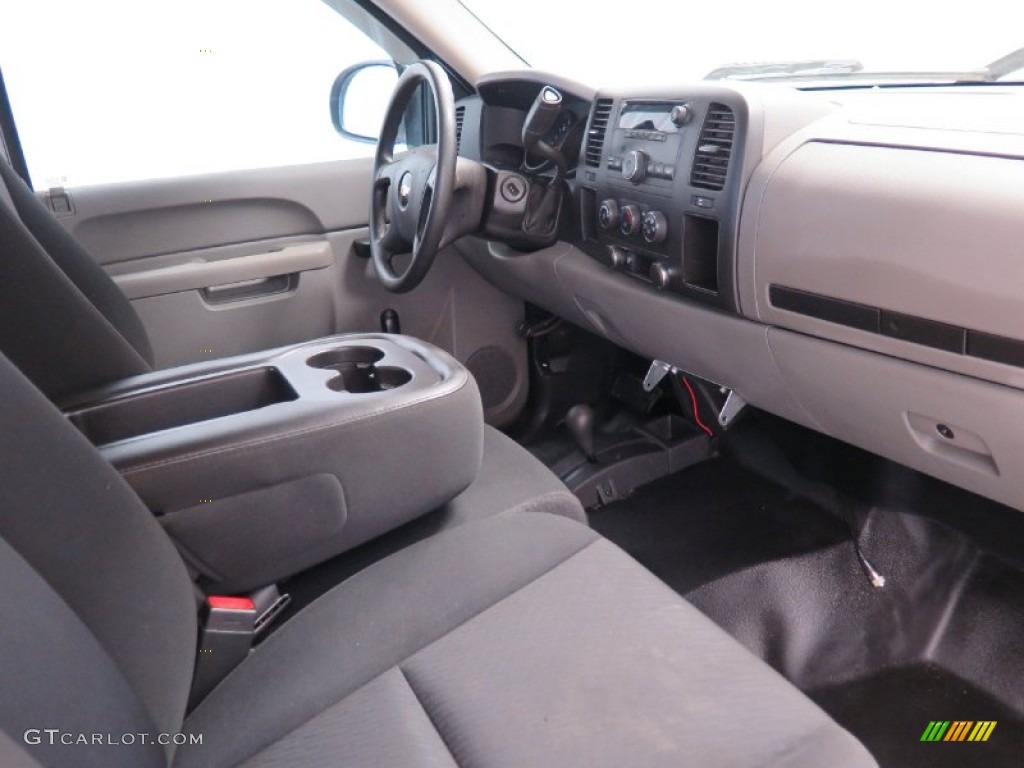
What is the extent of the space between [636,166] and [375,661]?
87 centimetres

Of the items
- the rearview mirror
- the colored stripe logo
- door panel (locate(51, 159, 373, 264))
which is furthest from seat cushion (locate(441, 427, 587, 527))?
the rearview mirror

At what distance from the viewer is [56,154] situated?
1.63 metres

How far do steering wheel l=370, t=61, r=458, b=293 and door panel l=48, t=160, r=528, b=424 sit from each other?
0.67 feet

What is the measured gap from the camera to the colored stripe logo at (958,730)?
1.22 meters

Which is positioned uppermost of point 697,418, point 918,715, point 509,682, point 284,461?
point 284,461

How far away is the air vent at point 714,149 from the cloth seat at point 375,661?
23.0 inches

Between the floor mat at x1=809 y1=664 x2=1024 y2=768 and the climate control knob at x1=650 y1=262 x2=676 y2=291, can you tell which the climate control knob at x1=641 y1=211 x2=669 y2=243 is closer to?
the climate control knob at x1=650 y1=262 x2=676 y2=291

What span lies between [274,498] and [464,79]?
116 centimetres

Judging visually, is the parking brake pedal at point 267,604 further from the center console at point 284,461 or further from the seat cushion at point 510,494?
the seat cushion at point 510,494

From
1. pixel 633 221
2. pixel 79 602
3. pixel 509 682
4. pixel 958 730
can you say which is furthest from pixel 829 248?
pixel 79 602

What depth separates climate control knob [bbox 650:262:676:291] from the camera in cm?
132

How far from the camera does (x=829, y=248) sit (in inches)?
40.8

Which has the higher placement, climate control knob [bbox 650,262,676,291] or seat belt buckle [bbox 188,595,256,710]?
climate control knob [bbox 650,262,676,291]

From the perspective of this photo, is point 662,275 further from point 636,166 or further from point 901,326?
point 901,326
